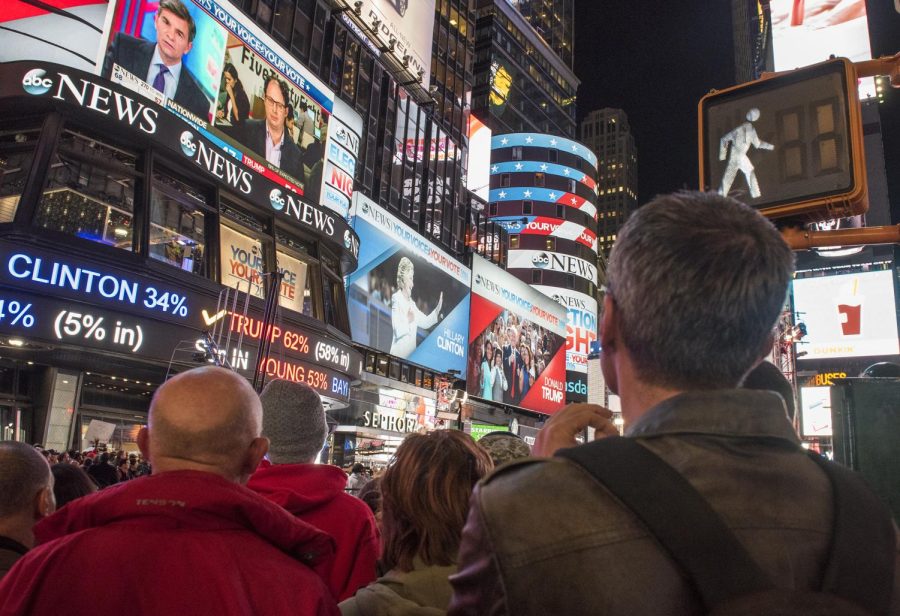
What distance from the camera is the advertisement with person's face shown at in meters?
15.8

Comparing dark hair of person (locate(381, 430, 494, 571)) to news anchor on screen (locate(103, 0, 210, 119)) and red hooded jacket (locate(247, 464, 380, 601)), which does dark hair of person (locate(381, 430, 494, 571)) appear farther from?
news anchor on screen (locate(103, 0, 210, 119))

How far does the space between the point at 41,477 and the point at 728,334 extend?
3.18 meters

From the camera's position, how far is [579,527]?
122cm

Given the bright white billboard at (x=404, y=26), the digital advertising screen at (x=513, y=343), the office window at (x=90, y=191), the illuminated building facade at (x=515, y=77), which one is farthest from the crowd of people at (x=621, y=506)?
the illuminated building facade at (x=515, y=77)

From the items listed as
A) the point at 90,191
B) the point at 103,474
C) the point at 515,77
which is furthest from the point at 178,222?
the point at 515,77

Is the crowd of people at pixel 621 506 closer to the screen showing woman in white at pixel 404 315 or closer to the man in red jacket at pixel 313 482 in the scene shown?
the man in red jacket at pixel 313 482

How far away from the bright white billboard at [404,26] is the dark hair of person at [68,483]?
32.3m

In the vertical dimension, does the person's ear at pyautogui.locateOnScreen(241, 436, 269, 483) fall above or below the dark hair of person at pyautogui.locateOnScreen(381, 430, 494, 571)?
above

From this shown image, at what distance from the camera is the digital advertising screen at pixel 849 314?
26.7m

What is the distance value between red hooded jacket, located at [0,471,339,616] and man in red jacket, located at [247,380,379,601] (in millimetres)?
1064

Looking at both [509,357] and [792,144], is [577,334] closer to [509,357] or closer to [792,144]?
[509,357]

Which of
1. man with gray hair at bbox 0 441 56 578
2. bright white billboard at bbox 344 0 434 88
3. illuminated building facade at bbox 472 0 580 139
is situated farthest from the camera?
illuminated building facade at bbox 472 0 580 139

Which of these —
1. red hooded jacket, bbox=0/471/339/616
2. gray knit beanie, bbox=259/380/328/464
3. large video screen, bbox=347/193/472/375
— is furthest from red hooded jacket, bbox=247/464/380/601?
large video screen, bbox=347/193/472/375

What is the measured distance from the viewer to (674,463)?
1.30 metres
